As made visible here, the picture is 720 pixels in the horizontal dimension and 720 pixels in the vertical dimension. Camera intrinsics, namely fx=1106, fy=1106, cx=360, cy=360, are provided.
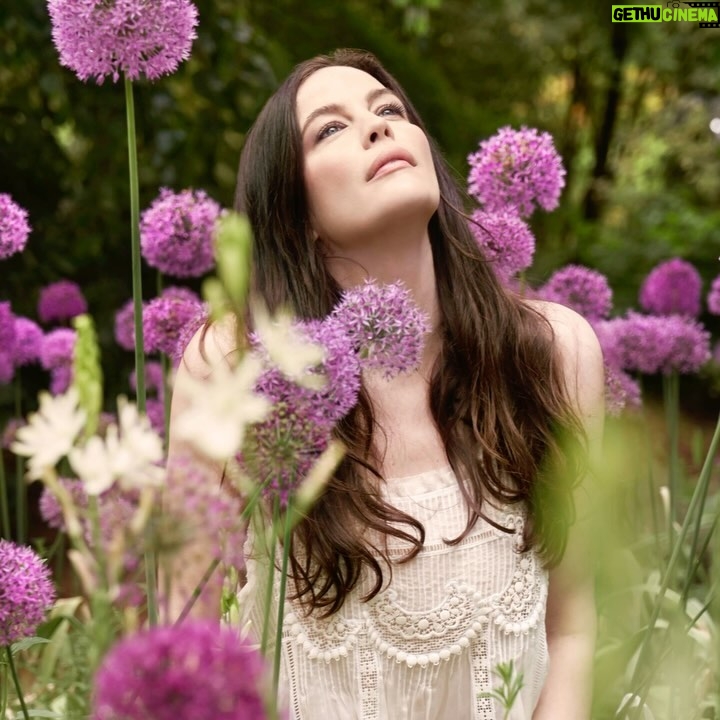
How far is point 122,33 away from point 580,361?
1.00 meters

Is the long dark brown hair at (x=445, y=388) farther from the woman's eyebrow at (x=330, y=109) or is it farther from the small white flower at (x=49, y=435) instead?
the small white flower at (x=49, y=435)

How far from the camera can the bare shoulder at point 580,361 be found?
1770mm

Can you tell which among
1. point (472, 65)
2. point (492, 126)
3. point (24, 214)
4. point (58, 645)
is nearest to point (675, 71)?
point (472, 65)

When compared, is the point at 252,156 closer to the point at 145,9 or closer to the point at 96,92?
the point at 145,9

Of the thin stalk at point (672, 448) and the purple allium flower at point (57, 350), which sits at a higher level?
the purple allium flower at point (57, 350)

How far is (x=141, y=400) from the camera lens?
94 cm

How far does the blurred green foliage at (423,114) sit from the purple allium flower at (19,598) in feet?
4.42

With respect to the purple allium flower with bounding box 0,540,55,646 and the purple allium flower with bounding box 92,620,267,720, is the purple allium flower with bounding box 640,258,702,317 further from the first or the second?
the purple allium flower with bounding box 92,620,267,720

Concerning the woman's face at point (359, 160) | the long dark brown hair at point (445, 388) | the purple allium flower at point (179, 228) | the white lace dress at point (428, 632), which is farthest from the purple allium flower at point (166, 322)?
the white lace dress at point (428, 632)

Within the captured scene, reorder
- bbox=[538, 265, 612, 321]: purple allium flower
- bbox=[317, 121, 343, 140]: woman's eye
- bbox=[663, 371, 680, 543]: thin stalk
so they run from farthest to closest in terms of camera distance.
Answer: bbox=[538, 265, 612, 321]: purple allium flower
bbox=[663, 371, 680, 543]: thin stalk
bbox=[317, 121, 343, 140]: woman's eye

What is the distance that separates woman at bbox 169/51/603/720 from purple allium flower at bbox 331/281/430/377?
0.51 m

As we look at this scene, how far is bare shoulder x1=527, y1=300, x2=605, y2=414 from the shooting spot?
177 centimetres

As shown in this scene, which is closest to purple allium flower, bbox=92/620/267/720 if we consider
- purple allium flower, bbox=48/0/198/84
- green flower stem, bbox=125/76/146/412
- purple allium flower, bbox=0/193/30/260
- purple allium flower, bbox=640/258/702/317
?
green flower stem, bbox=125/76/146/412

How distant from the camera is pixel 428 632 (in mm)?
1549
